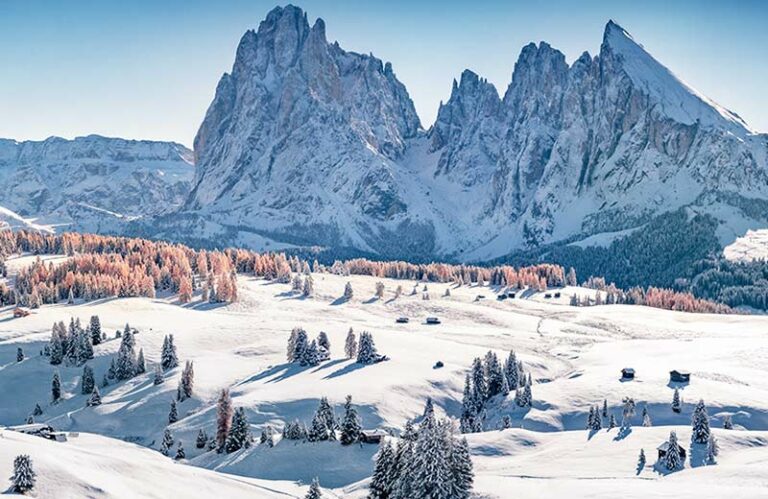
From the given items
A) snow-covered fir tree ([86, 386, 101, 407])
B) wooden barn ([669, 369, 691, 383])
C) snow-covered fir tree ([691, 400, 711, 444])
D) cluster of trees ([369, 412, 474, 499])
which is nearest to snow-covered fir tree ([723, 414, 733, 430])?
wooden barn ([669, 369, 691, 383])

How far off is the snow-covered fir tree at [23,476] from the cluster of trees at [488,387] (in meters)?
61.9

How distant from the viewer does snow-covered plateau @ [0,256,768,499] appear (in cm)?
6669

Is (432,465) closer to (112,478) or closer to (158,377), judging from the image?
(112,478)

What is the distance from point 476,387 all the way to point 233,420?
42.6 m

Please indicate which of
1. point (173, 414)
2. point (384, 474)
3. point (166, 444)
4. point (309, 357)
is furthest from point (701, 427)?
point (309, 357)

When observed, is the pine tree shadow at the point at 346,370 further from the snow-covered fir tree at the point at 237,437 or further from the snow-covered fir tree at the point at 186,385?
the snow-covered fir tree at the point at 237,437

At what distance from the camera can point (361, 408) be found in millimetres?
108938

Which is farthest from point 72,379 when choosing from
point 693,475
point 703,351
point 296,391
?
point 703,351

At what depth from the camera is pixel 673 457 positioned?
7312 cm

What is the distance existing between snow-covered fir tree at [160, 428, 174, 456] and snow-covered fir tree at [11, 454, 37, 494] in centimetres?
4171

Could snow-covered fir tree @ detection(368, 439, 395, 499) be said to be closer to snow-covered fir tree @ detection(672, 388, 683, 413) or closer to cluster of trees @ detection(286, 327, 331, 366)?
snow-covered fir tree @ detection(672, 388, 683, 413)

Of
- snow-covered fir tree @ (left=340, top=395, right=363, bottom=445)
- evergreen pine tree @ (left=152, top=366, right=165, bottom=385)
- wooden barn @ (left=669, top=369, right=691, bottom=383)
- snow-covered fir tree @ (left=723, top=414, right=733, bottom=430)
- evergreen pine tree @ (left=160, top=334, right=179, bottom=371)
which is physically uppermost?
wooden barn @ (left=669, top=369, right=691, bottom=383)

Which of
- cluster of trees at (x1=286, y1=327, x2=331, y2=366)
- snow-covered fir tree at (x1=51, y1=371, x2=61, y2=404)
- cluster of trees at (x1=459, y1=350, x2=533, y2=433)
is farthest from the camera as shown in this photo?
cluster of trees at (x1=286, y1=327, x2=331, y2=366)

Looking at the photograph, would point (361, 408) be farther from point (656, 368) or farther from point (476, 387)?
point (656, 368)
